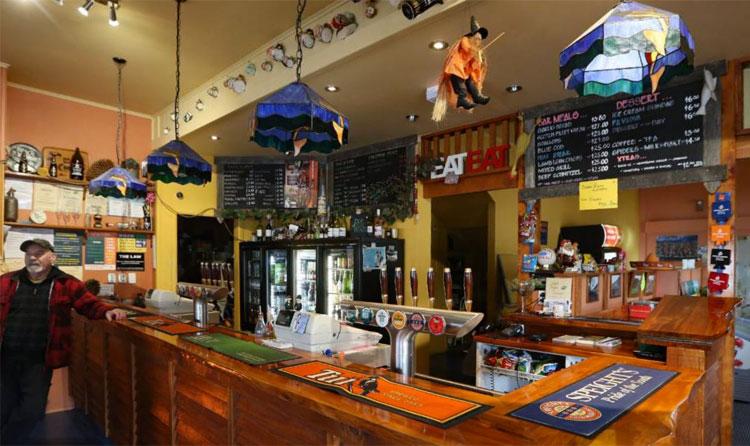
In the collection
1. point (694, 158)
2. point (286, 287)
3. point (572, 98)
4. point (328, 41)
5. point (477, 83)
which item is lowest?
point (286, 287)

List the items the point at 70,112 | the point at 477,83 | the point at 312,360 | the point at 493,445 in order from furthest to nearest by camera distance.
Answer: the point at 70,112 → the point at 477,83 → the point at 312,360 → the point at 493,445

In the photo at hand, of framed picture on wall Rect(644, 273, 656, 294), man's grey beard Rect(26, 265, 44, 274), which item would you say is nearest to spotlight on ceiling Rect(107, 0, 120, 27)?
man's grey beard Rect(26, 265, 44, 274)

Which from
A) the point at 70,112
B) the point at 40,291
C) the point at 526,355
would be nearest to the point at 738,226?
the point at 526,355

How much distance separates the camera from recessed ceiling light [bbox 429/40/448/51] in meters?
2.71

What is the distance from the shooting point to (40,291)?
3.30m

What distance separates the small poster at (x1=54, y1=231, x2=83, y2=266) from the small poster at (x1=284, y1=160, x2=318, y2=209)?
2271 mm

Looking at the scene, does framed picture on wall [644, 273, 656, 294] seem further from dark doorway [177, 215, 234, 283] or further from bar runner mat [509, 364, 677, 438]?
dark doorway [177, 215, 234, 283]

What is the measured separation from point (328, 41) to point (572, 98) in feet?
6.51

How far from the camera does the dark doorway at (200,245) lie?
21.4ft

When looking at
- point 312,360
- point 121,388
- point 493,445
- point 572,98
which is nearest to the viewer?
point 493,445

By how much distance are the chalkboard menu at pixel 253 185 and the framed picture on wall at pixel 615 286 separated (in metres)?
3.79

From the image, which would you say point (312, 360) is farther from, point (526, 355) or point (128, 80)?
point (128, 80)

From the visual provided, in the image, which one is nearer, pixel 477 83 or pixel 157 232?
pixel 477 83

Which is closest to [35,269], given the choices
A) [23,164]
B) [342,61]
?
[23,164]
